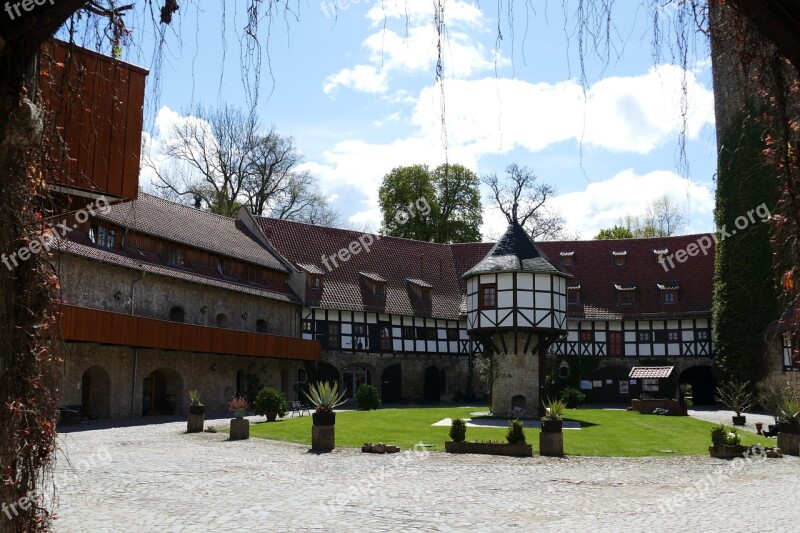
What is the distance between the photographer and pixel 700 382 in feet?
137

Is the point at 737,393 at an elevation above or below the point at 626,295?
below

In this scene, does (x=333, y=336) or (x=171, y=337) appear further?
(x=333, y=336)

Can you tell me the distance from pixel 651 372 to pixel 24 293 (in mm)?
35486

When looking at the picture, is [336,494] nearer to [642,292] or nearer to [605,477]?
[605,477]

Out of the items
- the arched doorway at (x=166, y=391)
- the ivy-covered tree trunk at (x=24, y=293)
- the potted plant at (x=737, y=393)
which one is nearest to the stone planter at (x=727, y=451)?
the potted plant at (x=737, y=393)

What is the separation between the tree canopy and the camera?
54.4 m

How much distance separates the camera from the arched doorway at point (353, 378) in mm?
39062

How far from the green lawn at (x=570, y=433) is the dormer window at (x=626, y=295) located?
13.3m

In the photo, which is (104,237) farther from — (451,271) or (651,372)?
(651,372)

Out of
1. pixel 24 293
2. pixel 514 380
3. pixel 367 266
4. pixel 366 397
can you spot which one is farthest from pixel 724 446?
pixel 367 266

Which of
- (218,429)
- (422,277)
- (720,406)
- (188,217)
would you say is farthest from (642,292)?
(218,429)

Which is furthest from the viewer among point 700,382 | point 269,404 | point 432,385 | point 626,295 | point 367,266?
point 367,266

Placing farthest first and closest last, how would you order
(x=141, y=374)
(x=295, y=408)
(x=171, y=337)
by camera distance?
1. (x=295, y=408)
2. (x=141, y=374)
3. (x=171, y=337)

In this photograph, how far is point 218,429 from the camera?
21.9 meters
